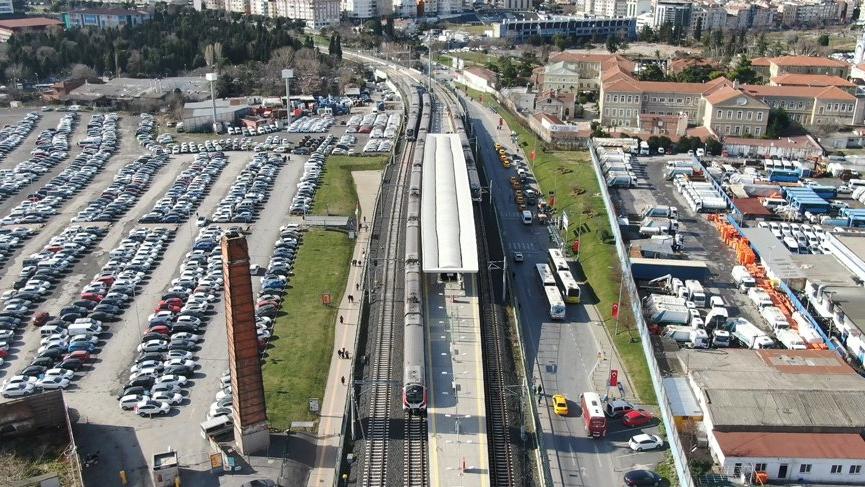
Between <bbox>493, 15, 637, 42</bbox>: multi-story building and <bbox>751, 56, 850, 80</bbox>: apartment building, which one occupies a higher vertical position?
<bbox>493, 15, 637, 42</bbox>: multi-story building

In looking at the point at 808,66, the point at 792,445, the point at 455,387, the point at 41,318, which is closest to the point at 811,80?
the point at 808,66

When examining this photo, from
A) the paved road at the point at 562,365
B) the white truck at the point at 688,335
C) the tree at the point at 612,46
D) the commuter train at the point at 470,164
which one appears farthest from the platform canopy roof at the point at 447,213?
the tree at the point at 612,46

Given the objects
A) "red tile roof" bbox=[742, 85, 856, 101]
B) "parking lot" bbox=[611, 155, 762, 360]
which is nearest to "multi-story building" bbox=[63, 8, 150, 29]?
"red tile roof" bbox=[742, 85, 856, 101]

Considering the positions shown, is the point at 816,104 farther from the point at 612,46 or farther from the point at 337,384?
the point at 337,384

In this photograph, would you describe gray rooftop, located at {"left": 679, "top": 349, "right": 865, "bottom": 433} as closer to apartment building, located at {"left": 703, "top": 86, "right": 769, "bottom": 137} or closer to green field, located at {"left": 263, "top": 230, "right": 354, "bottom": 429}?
green field, located at {"left": 263, "top": 230, "right": 354, "bottom": 429}

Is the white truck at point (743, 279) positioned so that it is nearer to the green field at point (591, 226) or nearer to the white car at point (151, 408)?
the green field at point (591, 226)

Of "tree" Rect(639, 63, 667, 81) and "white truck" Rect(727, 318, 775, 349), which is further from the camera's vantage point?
"tree" Rect(639, 63, 667, 81)
